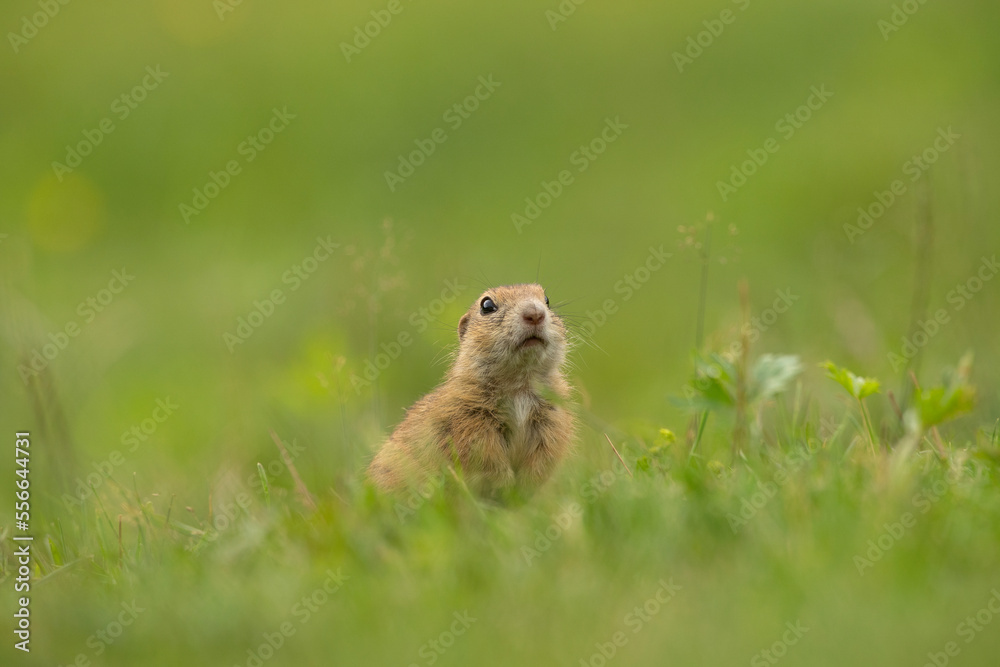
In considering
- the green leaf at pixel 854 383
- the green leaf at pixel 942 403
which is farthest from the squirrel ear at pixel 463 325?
the green leaf at pixel 942 403

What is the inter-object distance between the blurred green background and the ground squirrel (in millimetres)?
2295

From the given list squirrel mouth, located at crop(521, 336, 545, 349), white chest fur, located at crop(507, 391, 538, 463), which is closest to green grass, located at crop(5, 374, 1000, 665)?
white chest fur, located at crop(507, 391, 538, 463)

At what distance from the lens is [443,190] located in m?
15.0

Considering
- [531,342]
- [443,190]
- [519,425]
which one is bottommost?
[519,425]

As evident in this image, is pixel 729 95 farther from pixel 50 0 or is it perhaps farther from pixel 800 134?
pixel 50 0

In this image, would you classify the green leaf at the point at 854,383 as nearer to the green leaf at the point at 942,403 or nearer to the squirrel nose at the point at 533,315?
the green leaf at the point at 942,403

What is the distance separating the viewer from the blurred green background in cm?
1048

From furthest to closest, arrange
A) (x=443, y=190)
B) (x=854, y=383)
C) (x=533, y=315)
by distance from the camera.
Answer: (x=443, y=190) → (x=533, y=315) → (x=854, y=383)

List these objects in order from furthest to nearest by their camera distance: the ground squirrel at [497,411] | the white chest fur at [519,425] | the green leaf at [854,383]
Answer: the white chest fur at [519,425] → the ground squirrel at [497,411] → the green leaf at [854,383]

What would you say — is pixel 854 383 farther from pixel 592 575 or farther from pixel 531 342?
pixel 592 575

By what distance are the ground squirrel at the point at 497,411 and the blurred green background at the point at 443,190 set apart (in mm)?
2295

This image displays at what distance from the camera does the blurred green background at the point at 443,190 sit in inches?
413

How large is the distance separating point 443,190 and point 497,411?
935cm

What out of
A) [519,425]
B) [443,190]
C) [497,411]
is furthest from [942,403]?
[443,190]
